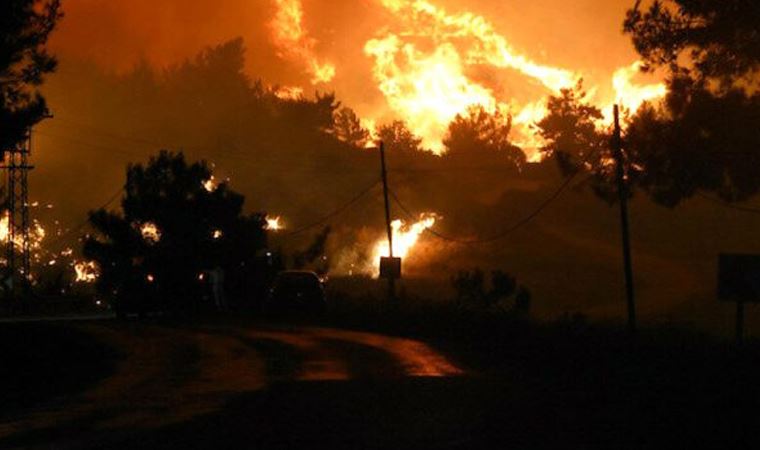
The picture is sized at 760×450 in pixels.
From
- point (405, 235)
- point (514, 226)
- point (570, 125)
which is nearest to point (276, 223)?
point (405, 235)

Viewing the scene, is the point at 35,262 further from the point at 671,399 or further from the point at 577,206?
the point at 671,399

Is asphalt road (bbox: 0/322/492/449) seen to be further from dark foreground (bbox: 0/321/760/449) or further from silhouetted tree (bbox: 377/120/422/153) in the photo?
silhouetted tree (bbox: 377/120/422/153)

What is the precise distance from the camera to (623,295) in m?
81.9

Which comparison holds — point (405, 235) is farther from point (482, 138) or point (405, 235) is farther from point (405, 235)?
point (482, 138)

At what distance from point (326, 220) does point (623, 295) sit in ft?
105

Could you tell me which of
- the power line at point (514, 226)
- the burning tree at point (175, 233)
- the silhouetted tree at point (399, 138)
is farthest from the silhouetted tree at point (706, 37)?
the silhouetted tree at point (399, 138)

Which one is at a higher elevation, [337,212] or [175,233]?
[337,212]

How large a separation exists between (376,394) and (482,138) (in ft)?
309

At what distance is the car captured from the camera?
45.1 m

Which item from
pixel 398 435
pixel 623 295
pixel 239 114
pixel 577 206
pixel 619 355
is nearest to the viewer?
pixel 398 435

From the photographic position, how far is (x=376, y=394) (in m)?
18.0

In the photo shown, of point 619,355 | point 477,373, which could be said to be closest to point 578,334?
point 619,355

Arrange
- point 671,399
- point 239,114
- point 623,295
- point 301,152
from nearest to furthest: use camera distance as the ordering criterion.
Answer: point 671,399, point 623,295, point 301,152, point 239,114

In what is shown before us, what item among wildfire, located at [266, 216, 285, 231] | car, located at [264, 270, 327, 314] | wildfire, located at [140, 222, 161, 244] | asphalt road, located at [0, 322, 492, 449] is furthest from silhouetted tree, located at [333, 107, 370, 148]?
asphalt road, located at [0, 322, 492, 449]
